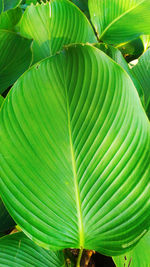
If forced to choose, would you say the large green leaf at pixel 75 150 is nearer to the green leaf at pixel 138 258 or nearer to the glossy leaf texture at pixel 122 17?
the green leaf at pixel 138 258

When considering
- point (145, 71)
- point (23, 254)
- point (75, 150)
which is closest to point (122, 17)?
point (145, 71)

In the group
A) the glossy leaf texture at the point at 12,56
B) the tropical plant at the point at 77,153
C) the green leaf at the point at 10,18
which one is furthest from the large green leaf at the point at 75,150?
the green leaf at the point at 10,18

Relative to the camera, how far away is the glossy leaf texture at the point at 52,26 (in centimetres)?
81

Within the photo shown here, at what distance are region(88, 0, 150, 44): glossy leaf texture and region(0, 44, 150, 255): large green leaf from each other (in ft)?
2.01

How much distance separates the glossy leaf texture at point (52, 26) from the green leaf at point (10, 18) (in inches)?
5.1

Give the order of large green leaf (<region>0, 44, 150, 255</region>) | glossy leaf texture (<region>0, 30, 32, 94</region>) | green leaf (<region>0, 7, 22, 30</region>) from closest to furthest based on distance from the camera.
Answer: large green leaf (<region>0, 44, 150, 255</region>), glossy leaf texture (<region>0, 30, 32, 94</region>), green leaf (<region>0, 7, 22, 30</region>)

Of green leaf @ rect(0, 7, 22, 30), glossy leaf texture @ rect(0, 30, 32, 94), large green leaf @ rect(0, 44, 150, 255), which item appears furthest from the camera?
green leaf @ rect(0, 7, 22, 30)

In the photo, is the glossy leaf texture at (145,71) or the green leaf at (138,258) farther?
the glossy leaf texture at (145,71)

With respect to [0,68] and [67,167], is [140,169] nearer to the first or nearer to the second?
[67,167]

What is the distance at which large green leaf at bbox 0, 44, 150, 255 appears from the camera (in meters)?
0.47

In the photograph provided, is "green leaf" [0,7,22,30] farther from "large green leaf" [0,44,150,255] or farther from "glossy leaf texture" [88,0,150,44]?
"large green leaf" [0,44,150,255]

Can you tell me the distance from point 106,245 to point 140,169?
0.14m

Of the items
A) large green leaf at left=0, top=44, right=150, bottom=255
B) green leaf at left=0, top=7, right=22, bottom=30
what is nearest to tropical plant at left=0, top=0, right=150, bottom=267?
large green leaf at left=0, top=44, right=150, bottom=255

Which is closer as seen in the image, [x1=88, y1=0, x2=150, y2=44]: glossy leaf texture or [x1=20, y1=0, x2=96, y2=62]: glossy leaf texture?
[x1=20, y1=0, x2=96, y2=62]: glossy leaf texture
